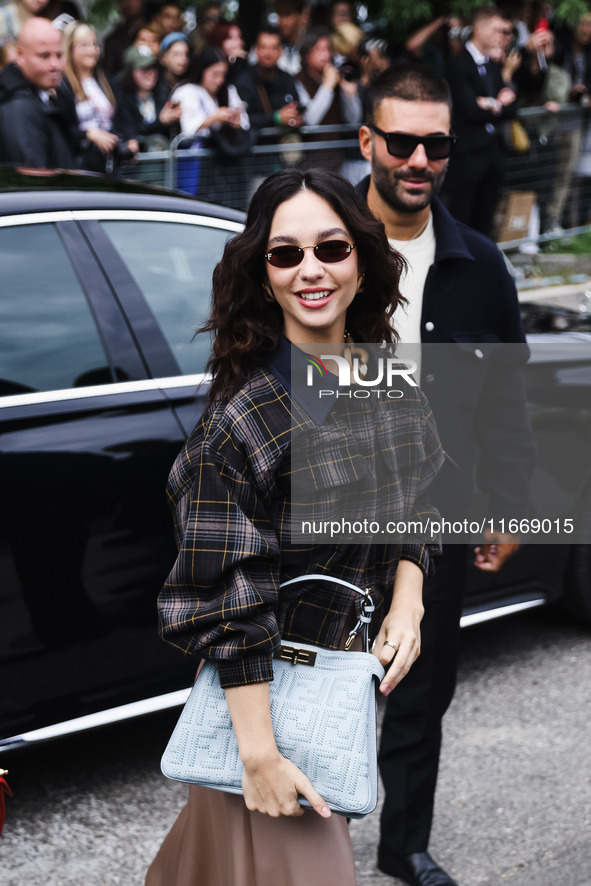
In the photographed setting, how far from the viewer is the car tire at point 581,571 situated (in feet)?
13.1

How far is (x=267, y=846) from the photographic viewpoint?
1.85 m

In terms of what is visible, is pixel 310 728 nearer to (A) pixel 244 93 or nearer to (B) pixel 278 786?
(B) pixel 278 786

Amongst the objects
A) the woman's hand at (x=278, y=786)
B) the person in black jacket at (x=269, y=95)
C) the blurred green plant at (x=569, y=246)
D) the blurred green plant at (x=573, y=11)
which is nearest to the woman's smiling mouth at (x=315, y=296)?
the woman's hand at (x=278, y=786)

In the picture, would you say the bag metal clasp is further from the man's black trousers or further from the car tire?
the car tire

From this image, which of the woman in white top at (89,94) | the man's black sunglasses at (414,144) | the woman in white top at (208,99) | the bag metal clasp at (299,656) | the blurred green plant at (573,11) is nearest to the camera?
the bag metal clasp at (299,656)

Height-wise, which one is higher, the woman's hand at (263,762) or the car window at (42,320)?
the car window at (42,320)

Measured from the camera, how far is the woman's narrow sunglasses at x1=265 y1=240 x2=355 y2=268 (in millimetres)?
1901

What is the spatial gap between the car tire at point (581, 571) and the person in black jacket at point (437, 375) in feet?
3.79

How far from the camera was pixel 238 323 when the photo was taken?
6.40 ft

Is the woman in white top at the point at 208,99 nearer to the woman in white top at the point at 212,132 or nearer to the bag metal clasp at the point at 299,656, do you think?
the woman in white top at the point at 212,132

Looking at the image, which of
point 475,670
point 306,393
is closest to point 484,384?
point 306,393

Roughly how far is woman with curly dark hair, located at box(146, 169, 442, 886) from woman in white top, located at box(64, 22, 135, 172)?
15.5ft

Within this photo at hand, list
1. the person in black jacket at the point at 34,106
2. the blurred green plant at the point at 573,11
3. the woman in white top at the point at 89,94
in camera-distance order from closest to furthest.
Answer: the person in black jacket at the point at 34,106
the woman in white top at the point at 89,94
the blurred green plant at the point at 573,11

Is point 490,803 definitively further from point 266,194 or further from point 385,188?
point 266,194
